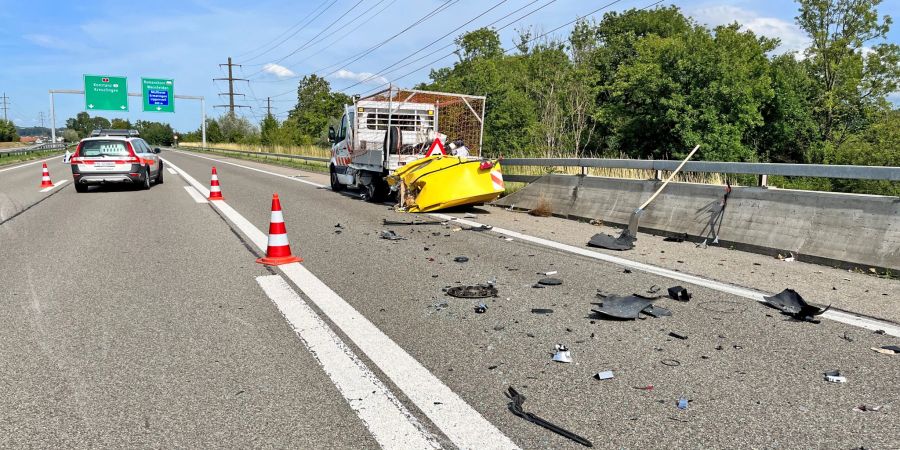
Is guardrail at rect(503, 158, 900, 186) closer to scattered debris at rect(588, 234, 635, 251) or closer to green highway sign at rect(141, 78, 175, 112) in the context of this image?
scattered debris at rect(588, 234, 635, 251)

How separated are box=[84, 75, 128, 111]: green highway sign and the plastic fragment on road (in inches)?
2151

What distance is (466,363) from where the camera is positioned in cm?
359

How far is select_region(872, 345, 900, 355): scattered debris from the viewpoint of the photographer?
12.4 ft

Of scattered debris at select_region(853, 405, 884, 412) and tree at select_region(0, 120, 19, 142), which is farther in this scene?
tree at select_region(0, 120, 19, 142)

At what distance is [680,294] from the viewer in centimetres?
509

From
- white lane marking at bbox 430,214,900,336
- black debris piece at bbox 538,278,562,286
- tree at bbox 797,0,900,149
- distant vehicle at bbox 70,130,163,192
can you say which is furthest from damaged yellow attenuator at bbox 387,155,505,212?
tree at bbox 797,0,900,149

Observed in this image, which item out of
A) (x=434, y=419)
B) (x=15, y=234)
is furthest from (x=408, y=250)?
(x=15, y=234)

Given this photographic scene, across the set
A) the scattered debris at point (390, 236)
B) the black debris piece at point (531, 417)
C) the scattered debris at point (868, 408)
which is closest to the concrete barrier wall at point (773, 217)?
the scattered debris at point (390, 236)

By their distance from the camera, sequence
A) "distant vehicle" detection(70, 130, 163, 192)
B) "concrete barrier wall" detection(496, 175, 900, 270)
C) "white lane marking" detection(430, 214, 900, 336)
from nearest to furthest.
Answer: "white lane marking" detection(430, 214, 900, 336)
"concrete barrier wall" detection(496, 175, 900, 270)
"distant vehicle" detection(70, 130, 163, 192)

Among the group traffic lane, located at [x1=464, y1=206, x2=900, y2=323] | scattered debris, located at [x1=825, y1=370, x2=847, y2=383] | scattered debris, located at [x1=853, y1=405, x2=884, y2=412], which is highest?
traffic lane, located at [x1=464, y1=206, x2=900, y2=323]

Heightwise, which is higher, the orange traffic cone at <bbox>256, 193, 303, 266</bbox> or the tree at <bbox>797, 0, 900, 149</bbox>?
the tree at <bbox>797, 0, 900, 149</bbox>

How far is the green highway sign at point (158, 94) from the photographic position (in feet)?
176

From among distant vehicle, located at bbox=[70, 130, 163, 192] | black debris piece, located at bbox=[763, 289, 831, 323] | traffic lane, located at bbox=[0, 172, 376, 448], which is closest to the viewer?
traffic lane, located at bbox=[0, 172, 376, 448]

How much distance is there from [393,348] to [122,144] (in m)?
15.3
